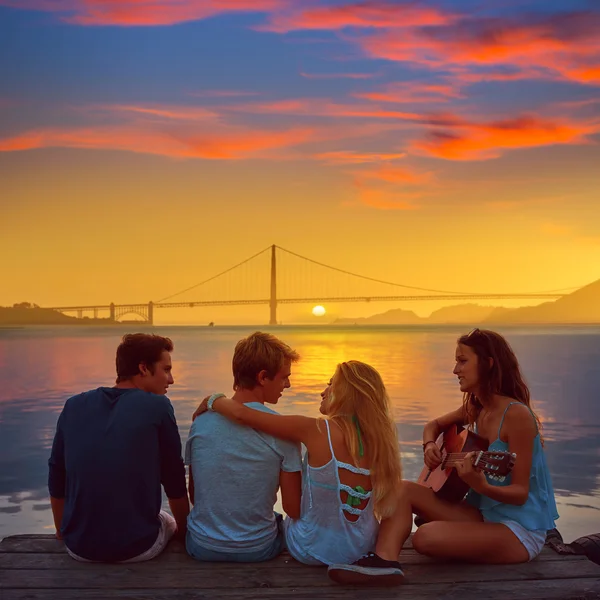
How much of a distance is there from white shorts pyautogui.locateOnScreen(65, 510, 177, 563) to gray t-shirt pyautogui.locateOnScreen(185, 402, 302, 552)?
5.7 inches

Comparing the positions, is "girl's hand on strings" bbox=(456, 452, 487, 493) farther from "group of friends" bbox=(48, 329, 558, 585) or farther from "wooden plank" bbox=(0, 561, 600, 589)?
"wooden plank" bbox=(0, 561, 600, 589)

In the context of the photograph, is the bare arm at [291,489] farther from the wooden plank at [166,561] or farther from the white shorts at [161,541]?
the white shorts at [161,541]

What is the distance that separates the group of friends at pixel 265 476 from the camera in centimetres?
260

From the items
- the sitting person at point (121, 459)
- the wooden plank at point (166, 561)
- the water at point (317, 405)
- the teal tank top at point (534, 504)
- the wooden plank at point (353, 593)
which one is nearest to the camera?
the wooden plank at point (353, 593)

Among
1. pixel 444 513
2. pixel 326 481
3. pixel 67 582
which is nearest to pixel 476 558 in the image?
pixel 444 513

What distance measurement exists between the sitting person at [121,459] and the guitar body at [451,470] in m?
0.96

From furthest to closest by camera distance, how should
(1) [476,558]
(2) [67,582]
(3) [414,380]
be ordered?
(3) [414,380] → (1) [476,558] → (2) [67,582]

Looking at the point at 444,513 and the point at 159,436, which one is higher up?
the point at 159,436

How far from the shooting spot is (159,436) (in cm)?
268

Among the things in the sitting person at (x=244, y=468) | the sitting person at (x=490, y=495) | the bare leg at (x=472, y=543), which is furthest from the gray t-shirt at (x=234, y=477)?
the bare leg at (x=472, y=543)

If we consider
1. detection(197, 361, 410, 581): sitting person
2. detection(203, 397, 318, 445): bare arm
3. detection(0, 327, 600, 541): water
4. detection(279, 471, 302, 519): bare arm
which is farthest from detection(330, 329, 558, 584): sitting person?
detection(0, 327, 600, 541): water

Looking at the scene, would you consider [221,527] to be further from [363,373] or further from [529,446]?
[529,446]

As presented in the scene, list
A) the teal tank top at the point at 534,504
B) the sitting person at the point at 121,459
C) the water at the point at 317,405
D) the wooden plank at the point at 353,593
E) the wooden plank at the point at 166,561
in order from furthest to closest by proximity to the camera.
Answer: the water at the point at 317,405, the teal tank top at the point at 534,504, the wooden plank at the point at 166,561, the sitting person at the point at 121,459, the wooden plank at the point at 353,593

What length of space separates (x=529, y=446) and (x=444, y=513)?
399mm
